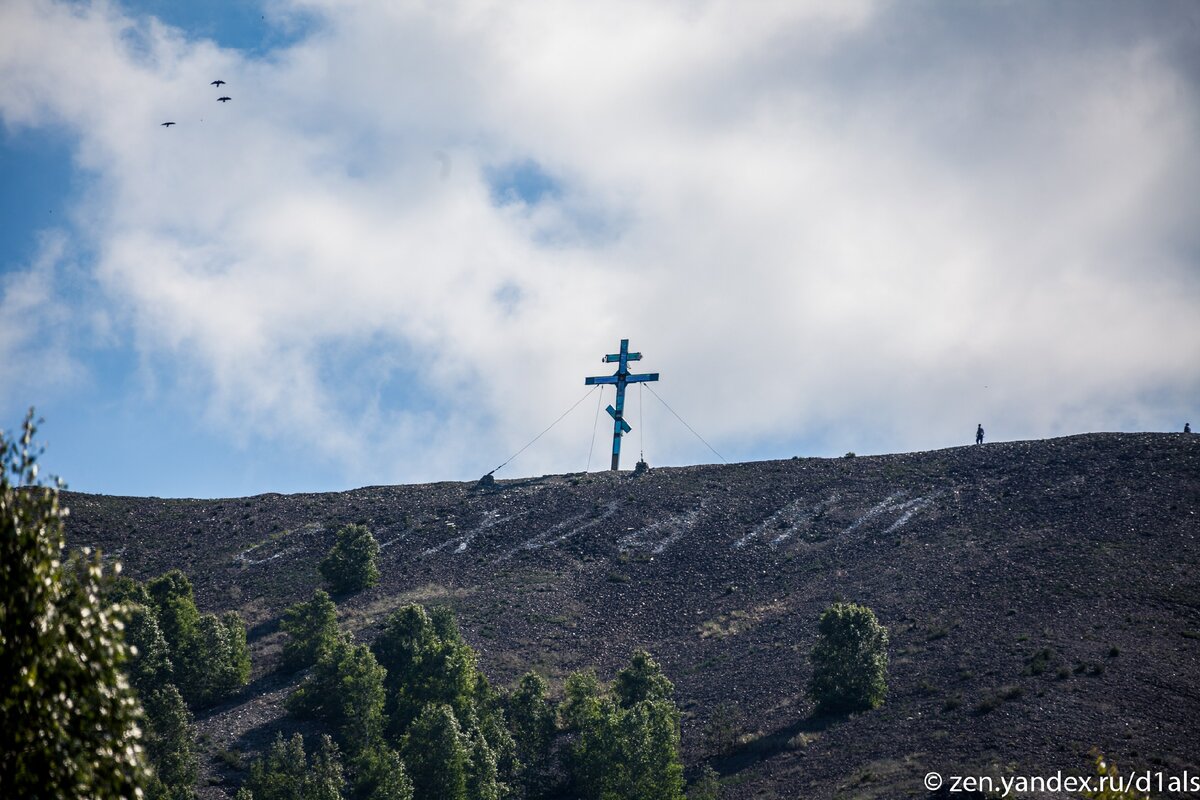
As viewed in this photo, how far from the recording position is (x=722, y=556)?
81.8 metres

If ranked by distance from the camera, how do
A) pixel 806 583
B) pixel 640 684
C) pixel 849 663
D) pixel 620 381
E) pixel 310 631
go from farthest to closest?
pixel 620 381, pixel 806 583, pixel 310 631, pixel 640 684, pixel 849 663

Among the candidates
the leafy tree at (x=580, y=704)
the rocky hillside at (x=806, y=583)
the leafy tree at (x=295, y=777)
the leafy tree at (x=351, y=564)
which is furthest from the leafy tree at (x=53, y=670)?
the leafy tree at (x=351, y=564)

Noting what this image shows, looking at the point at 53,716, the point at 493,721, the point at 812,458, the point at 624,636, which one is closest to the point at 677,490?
the point at 812,458

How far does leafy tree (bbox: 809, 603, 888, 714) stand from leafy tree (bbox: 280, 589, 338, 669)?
24.8 metres

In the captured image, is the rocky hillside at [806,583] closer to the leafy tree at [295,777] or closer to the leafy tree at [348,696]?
the leafy tree at [348,696]

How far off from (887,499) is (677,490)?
1596 centimetres

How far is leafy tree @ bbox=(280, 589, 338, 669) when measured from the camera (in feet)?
213

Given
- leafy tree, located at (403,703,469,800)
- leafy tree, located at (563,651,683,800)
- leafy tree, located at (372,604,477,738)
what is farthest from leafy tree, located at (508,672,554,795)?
leafy tree, located at (403,703,469,800)

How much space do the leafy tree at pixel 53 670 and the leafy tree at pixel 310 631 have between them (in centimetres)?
4324

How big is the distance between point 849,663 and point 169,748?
29582mm

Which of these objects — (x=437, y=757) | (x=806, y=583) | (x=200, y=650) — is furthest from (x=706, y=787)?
(x=806, y=583)

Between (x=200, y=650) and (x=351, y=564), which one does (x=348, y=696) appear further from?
(x=351, y=564)

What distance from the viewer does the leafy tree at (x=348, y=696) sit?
178 feet

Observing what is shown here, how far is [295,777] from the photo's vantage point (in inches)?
1893
